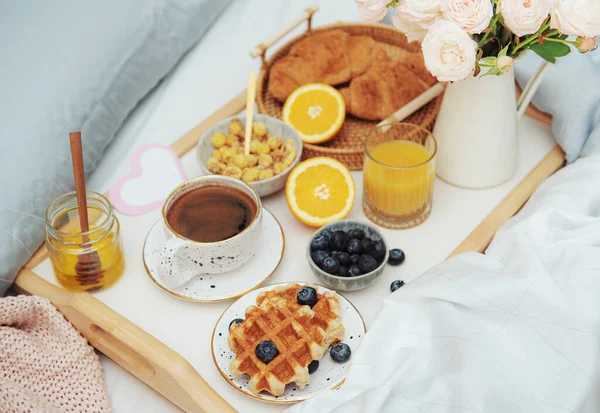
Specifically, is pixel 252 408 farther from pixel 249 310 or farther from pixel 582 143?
pixel 582 143

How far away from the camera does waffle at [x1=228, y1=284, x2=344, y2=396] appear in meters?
0.96

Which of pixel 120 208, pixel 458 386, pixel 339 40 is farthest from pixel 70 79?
pixel 458 386

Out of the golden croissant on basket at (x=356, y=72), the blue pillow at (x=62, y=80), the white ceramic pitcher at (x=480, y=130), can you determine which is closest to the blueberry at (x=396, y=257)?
the white ceramic pitcher at (x=480, y=130)

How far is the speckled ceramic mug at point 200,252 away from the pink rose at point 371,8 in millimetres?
327

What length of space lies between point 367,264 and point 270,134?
1.31 ft

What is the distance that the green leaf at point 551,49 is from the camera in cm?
107

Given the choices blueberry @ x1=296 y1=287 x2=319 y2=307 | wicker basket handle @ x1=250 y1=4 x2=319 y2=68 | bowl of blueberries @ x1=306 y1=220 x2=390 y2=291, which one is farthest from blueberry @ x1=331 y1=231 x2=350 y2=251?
wicker basket handle @ x1=250 y1=4 x2=319 y2=68

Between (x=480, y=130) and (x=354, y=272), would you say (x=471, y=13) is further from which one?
(x=354, y=272)

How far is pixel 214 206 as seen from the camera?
1.16 metres

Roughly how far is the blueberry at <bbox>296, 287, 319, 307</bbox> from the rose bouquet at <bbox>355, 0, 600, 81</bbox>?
0.36 meters

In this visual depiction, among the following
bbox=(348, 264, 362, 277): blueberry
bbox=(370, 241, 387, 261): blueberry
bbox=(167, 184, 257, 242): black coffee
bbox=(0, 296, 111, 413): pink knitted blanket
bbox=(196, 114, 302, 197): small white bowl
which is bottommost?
bbox=(0, 296, 111, 413): pink knitted blanket

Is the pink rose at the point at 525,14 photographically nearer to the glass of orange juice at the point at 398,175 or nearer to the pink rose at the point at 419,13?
the pink rose at the point at 419,13

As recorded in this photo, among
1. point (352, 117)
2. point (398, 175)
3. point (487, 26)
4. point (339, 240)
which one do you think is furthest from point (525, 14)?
point (352, 117)

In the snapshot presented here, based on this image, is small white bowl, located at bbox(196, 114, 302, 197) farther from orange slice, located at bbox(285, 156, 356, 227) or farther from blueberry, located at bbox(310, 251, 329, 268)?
blueberry, located at bbox(310, 251, 329, 268)
